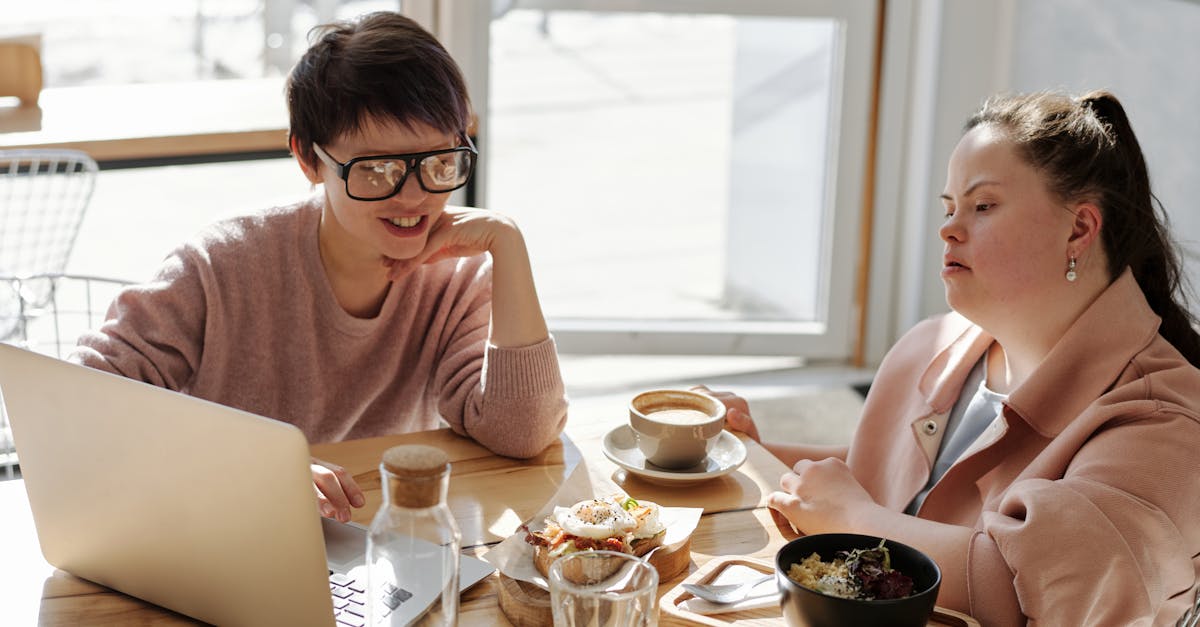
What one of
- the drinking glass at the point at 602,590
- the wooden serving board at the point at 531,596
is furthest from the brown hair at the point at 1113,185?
the drinking glass at the point at 602,590

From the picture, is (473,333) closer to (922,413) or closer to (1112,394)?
(922,413)

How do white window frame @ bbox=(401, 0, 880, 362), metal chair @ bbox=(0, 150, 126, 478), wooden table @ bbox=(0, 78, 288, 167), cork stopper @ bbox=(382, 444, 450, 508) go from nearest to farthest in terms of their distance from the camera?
cork stopper @ bbox=(382, 444, 450, 508) → metal chair @ bbox=(0, 150, 126, 478) → wooden table @ bbox=(0, 78, 288, 167) → white window frame @ bbox=(401, 0, 880, 362)

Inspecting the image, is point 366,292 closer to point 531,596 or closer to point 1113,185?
point 531,596

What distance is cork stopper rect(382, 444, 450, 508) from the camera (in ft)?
2.99

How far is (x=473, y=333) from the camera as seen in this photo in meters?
1.72

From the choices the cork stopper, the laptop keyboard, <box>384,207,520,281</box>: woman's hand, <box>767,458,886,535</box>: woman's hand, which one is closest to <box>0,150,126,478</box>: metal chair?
<box>384,207,520,281</box>: woman's hand

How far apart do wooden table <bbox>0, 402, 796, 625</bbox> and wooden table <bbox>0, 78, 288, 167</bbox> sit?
1.17m

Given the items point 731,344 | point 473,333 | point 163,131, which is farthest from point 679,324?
point 473,333

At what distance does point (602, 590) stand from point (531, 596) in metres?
0.17

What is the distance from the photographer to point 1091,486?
1187mm

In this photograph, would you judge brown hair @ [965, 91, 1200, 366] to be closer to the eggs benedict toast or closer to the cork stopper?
the eggs benedict toast

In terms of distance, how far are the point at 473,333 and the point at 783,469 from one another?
0.47 meters

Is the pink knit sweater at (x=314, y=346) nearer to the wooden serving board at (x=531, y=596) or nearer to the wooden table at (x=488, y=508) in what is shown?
the wooden table at (x=488, y=508)

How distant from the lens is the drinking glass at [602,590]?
0.98 metres
